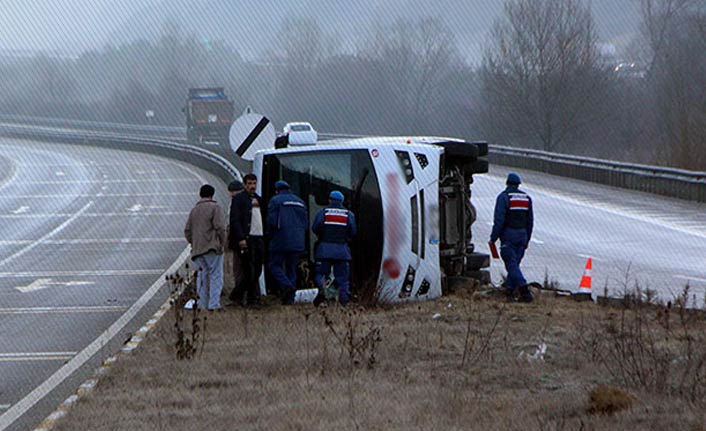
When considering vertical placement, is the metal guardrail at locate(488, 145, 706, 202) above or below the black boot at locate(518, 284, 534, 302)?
above

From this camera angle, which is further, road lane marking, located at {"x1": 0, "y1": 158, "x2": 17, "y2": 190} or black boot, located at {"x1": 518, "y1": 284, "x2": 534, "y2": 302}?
road lane marking, located at {"x1": 0, "y1": 158, "x2": 17, "y2": 190}

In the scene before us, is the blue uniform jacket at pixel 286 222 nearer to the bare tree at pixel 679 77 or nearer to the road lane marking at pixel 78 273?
the road lane marking at pixel 78 273

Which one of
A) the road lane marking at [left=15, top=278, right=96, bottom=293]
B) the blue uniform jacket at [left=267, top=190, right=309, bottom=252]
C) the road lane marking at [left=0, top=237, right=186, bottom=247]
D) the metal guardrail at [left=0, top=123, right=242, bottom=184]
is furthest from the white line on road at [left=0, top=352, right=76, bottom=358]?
the metal guardrail at [left=0, top=123, right=242, bottom=184]

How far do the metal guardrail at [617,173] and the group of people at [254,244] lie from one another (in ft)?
72.1

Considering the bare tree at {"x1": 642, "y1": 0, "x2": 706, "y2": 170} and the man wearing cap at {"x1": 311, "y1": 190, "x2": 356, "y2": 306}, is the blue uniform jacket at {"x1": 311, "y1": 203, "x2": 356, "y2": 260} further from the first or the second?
the bare tree at {"x1": 642, "y1": 0, "x2": 706, "y2": 170}

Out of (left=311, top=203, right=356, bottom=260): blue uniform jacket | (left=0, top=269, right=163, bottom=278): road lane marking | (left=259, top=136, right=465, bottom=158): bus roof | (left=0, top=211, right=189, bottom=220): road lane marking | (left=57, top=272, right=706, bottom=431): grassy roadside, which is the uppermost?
(left=259, top=136, right=465, bottom=158): bus roof

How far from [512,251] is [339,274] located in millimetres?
2274

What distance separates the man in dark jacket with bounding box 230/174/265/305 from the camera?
16.1 m

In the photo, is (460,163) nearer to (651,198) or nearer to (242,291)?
(242,291)

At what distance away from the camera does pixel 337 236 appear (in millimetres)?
15445

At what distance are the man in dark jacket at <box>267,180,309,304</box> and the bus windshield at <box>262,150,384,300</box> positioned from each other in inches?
13.2

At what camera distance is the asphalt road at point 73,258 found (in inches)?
527

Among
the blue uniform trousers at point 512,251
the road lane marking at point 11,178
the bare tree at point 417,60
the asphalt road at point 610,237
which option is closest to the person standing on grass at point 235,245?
the blue uniform trousers at point 512,251

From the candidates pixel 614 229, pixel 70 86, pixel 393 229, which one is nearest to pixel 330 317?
pixel 393 229
